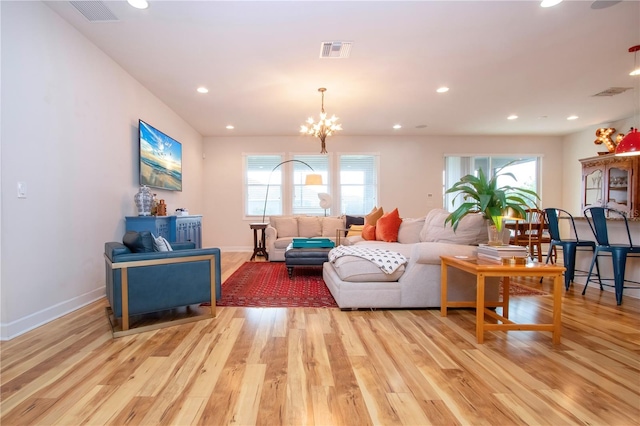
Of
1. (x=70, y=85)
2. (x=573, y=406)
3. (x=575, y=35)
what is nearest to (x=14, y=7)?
(x=70, y=85)

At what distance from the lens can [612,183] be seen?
217 inches

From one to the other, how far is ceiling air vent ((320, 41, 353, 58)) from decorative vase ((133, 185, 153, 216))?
2.80 m

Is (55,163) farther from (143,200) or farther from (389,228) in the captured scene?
(389,228)

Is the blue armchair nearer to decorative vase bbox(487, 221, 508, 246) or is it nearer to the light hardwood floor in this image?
the light hardwood floor

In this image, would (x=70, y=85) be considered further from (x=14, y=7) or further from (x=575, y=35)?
(x=575, y=35)

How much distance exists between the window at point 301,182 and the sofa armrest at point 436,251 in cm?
453

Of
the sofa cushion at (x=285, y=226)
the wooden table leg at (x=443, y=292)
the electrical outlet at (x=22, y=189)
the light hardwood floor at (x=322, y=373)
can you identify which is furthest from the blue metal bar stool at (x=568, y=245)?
the electrical outlet at (x=22, y=189)

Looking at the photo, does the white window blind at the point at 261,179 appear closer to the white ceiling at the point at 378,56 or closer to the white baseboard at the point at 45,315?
the white ceiling at the point at 378,56

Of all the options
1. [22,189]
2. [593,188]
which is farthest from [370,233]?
[593,188]

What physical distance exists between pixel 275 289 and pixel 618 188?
6.50 m

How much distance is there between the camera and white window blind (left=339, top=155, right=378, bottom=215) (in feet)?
24.0

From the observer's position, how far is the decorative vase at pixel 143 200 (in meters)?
3.78

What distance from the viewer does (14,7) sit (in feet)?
7.60

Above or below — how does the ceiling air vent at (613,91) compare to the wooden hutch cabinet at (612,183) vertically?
above
